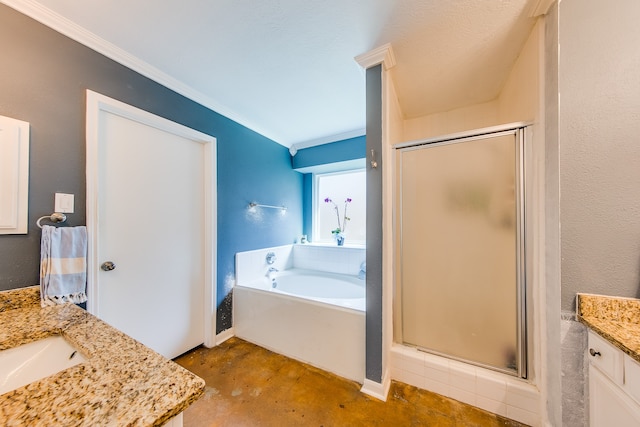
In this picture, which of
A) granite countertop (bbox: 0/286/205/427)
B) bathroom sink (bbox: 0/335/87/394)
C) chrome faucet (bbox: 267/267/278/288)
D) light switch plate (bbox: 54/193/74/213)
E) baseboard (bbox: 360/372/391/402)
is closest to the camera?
granite countertop (bbox: 0/286/205/427)

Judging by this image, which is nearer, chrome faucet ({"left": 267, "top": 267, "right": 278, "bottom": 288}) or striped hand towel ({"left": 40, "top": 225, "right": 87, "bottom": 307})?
striped hand towel ({"left": 40, "top": 225, "right": 87, "bottom": 307})

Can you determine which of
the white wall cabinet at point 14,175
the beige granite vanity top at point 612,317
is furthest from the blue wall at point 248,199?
the beige granite vanity top at point 612,317

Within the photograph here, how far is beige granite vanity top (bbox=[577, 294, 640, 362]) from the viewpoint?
0.85 meters

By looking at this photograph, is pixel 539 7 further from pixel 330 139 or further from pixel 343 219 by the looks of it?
pixel 343 219

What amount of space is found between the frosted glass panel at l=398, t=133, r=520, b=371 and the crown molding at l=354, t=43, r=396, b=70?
2.01 feet

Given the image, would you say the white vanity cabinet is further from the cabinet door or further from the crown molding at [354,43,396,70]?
the crown molding at [354,43,396,70]

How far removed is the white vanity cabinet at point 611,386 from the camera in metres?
0.76

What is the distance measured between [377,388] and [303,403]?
0.50 m

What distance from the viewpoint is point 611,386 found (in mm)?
876

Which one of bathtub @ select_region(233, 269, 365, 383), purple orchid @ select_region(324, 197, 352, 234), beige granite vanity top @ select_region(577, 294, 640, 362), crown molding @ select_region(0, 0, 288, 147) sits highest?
crown molding @ select_region(0, 0, 288, 147)

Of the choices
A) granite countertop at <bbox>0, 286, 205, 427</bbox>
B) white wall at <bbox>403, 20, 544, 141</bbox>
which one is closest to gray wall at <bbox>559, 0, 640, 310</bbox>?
white wall at <bbox>403, 20, 544, 141</bbox>

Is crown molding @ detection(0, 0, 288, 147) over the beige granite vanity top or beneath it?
over

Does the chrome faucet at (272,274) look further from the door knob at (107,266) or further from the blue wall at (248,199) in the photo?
the door knob at (107,266)

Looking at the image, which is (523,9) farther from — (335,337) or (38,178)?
(38,178)
